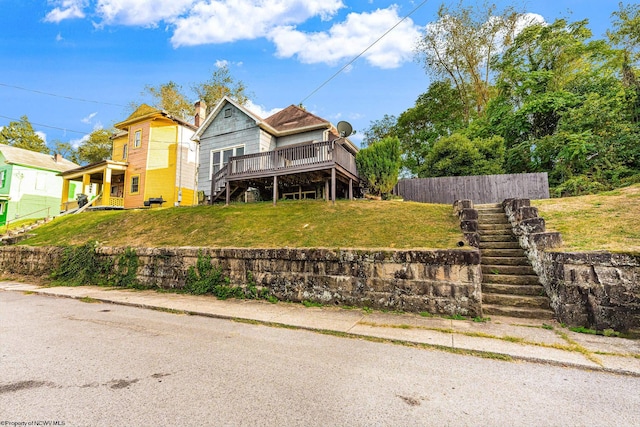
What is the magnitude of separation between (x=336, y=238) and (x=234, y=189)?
8.28m

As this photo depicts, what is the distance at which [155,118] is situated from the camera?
1988 centimetres

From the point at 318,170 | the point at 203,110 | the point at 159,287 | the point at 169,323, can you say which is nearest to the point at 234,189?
the point at 318,170

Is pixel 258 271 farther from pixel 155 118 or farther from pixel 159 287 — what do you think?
pixel 155 118

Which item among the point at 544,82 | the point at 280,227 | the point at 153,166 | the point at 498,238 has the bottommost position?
the point at 498,238

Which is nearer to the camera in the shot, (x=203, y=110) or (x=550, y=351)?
(x=550, y=351)

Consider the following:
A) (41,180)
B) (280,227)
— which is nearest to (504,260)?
(280,227)

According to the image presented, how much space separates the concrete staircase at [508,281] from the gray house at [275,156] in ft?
18.5

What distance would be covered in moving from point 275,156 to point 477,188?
1026 centimetres


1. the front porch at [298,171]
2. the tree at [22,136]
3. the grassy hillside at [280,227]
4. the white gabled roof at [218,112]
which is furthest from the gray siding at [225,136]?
the tree at [22,136]

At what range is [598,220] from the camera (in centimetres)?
678

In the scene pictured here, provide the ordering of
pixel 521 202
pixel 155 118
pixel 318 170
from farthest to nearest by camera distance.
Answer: pixel 155 118 < pixel 318 170 < pixel 521 202

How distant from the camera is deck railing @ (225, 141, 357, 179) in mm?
11555

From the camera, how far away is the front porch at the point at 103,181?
64.4ft

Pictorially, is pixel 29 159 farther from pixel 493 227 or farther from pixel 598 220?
pixel 598 220
